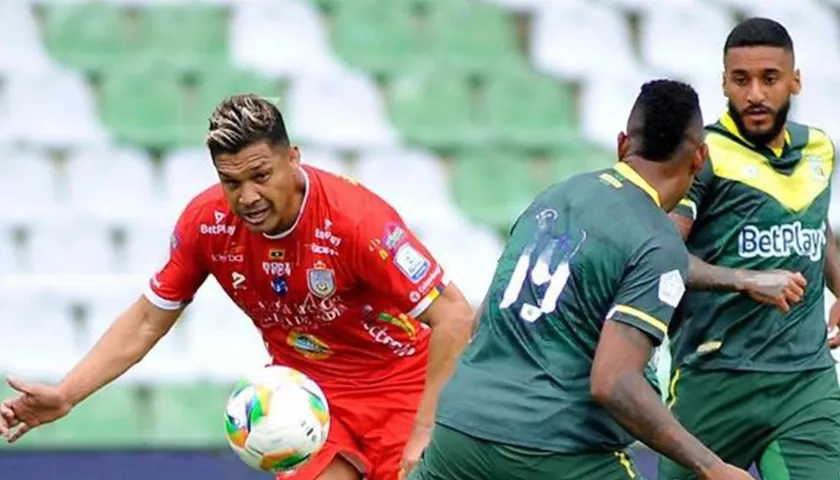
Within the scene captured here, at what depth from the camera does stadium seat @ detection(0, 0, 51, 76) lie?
11.6m

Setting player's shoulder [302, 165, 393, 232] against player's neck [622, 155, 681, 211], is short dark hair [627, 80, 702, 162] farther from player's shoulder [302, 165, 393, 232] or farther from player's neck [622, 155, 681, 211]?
player's shoulder [302, 165, 393, 232]

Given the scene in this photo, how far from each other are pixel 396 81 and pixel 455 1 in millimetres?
830

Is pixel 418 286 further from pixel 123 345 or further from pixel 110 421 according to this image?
pixel 110 421

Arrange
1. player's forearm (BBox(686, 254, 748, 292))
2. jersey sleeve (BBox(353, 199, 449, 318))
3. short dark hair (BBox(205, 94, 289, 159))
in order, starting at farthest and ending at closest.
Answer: jersey sleeve (BBox(353, 199, 449, 318)) → short dark hair (BBox(205, 94, 289, 159)) → player's forearm (BBox(686, 254, 748, 292))

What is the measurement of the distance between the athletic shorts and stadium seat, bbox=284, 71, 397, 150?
5.21 metres

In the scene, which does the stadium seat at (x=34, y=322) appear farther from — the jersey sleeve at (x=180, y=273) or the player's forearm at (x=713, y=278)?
the player's forearm at (x=713, y=278)

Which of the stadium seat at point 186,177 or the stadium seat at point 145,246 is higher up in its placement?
the stadium seat at point 186,177

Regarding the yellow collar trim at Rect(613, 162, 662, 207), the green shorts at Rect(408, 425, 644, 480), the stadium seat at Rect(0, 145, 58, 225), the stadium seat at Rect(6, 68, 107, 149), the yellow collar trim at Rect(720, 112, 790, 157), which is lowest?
the stadium seat at Rect(0, 145, 58, 225)

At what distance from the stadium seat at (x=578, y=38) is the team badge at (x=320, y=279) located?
6.39m

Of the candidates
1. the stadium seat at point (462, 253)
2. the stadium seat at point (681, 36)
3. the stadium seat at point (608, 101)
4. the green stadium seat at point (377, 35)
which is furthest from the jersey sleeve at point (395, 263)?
the stadium seat at point (681, 36)

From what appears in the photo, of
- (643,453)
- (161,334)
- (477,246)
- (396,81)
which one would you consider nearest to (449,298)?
(161,334)

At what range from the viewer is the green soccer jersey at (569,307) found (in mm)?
4617

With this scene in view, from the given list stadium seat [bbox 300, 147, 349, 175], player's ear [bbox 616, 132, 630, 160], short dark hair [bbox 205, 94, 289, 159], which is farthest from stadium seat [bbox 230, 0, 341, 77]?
player's ear [bbox 616, 132, 630, 160]

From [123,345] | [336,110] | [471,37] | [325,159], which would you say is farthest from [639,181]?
[471,37]
